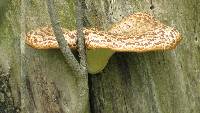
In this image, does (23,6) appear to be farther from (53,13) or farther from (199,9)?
(199,9)

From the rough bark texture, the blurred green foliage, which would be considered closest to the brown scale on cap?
the rough bark texture

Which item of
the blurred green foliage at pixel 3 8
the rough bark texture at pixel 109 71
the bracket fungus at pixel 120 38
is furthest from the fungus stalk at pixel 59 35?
the blurred green foliage at pixel 3 8

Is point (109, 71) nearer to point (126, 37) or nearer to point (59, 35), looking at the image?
point (126, 37)

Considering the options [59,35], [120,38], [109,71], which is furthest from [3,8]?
[120,38]

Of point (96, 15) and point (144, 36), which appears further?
point (96, 15)

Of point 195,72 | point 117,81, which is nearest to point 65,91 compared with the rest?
point 117,81

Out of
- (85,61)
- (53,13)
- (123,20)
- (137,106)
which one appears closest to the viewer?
(53,13)
